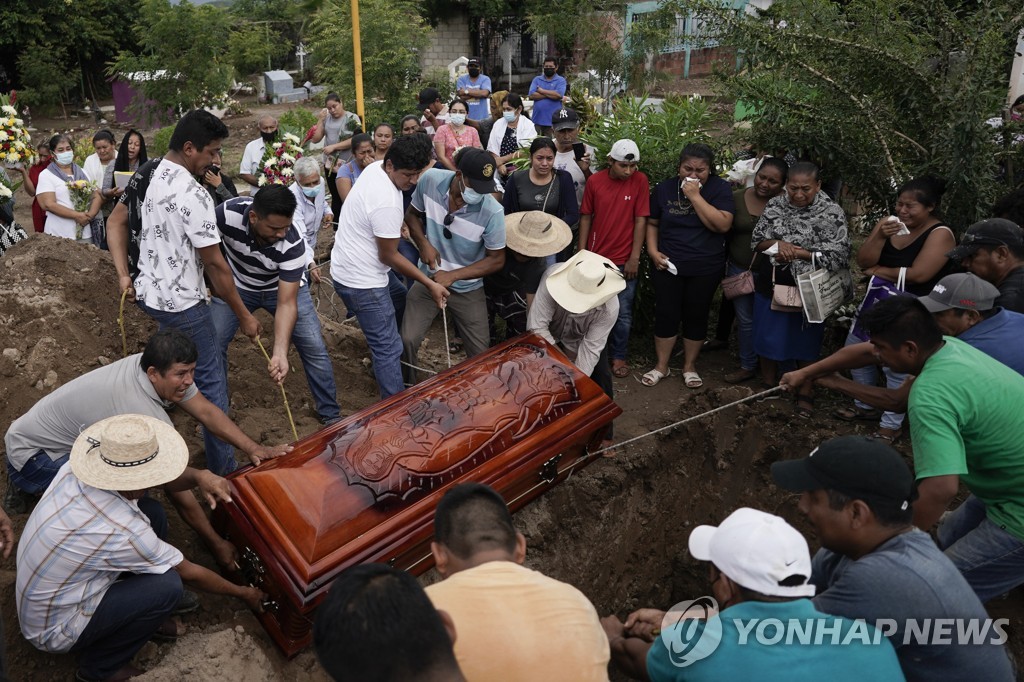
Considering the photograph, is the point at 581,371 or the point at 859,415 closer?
the point at 581,371

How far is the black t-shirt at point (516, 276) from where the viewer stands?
4.71 meters

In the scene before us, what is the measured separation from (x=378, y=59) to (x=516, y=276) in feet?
25.0

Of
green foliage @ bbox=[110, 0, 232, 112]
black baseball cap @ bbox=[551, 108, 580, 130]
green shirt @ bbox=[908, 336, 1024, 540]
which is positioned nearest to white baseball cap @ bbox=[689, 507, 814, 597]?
green shirt @ bbox=[908, 336, 1024, 540]

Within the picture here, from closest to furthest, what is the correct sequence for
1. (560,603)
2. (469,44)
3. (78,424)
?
(560,603)
(78,424)
(469,44)

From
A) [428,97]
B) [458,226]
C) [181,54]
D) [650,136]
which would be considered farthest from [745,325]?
[181,54]

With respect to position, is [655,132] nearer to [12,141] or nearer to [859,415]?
[859,415]

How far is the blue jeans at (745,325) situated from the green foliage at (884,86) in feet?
3.11

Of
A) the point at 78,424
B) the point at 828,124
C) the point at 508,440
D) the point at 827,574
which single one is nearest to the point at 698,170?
the point at 828,124

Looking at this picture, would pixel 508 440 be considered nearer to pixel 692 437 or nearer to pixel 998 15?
pixel 692 437

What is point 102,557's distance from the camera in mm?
2521

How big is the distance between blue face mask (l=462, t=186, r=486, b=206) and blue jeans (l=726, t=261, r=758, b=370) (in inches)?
78.8

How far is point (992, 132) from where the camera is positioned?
4461 millimetres

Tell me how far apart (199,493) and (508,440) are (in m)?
1.51

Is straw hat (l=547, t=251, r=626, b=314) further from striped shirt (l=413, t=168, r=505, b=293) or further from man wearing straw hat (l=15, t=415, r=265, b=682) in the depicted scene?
man wearing straw hat (l=15, t=415, r=265, b=682)
